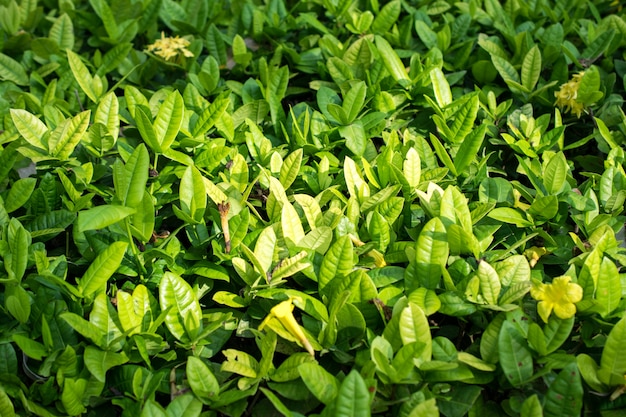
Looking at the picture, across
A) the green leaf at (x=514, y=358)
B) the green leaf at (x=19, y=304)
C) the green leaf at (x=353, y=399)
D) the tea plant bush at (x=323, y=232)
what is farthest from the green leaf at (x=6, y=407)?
the green leaf at (x=514, y=358)

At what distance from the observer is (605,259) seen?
1683mm

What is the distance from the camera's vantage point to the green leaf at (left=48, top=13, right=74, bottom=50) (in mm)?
3000

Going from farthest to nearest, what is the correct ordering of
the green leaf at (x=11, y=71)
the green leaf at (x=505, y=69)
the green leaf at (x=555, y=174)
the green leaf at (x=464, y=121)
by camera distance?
the green leaf at (x=11, y=71)
the green leaf at (x=505, y=69)
the green leaf at (x=464, y=121)
the green leaf at (x=555, y=174)

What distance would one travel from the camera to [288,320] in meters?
A: 1.63

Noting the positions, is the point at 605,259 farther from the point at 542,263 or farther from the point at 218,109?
the point at 218,109

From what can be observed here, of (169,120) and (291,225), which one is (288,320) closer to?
(291,225)

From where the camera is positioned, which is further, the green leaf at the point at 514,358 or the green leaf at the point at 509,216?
the green leaf at the point at 509,216

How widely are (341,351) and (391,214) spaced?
1.52ft

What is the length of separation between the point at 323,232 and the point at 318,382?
467mm

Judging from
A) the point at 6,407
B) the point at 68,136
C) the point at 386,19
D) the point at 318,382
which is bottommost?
the point at 6,407

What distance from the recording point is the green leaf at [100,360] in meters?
1.61

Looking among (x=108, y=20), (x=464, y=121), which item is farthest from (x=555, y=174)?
(x=108, y=20)

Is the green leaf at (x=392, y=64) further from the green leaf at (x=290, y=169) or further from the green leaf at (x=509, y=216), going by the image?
the green leaf at (x=509, y=216)

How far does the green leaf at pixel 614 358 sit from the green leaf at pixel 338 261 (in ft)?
2.15
